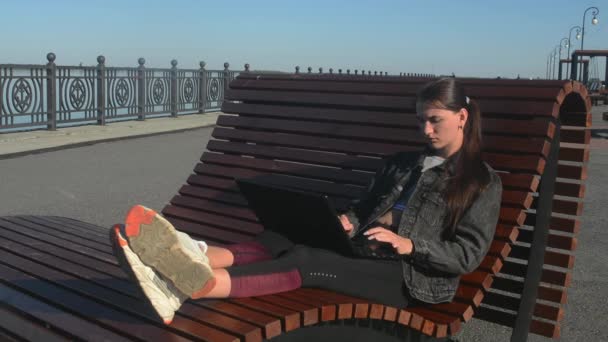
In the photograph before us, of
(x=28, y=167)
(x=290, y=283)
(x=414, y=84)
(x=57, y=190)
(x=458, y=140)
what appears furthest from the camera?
(x=28, y=167)

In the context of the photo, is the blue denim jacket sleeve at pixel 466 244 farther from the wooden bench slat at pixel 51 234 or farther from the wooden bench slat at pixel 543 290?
the wooden bench slat at pixel 51 234

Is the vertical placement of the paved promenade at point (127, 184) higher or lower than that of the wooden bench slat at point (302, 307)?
lower

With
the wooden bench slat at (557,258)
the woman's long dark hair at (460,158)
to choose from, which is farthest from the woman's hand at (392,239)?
the wooden bench slat at (557,258)

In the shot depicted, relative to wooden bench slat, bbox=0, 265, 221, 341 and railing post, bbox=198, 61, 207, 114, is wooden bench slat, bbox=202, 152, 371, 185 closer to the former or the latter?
wooden bench slat, bbox=0, 265, 221, 341

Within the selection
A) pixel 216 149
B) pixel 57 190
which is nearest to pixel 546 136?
pixel 216 149

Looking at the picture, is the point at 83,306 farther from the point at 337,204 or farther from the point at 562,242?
the point at 562,242

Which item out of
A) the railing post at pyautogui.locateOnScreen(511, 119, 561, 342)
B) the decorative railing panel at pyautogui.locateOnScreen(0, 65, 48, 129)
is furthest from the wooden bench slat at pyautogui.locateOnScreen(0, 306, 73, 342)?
the decorative railing panel at pyautogui.locateOnScreen(0, 65, 48, 129)

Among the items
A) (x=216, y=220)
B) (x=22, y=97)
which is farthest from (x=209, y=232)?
(x=22, y=97)

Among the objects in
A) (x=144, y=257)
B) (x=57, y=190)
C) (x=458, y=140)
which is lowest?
(x=57, y=190)

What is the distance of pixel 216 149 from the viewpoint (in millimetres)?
5270

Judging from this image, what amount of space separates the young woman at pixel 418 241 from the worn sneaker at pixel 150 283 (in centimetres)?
10

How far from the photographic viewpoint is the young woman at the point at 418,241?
315cm

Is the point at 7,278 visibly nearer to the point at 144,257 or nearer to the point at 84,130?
the point at 144,257

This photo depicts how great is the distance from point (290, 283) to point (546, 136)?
1.47 meters
